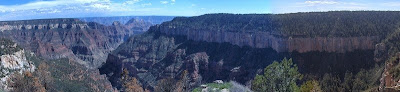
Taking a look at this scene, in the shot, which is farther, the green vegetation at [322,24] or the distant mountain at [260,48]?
the green vegetation at [322,24]

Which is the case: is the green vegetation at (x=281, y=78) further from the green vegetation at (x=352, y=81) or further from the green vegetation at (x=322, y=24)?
the green vegetation at (x=322, y=24)

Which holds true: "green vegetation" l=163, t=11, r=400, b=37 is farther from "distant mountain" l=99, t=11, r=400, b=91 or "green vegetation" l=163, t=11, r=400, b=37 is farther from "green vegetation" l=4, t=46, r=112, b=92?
"green vegetation" l=4, t=46, r=112, b=92

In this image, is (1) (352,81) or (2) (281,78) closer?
(2) (281,78)

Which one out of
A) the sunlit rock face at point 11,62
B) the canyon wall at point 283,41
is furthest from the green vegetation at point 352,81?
the sunlit rock face at point 11,62

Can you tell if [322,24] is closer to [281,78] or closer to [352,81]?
[352,81]

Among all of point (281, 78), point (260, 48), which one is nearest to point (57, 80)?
point (260, 48)

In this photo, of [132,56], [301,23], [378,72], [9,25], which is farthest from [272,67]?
[9,25]

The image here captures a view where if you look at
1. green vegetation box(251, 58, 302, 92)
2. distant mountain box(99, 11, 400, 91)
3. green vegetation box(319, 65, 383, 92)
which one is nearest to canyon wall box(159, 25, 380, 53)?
distant mountain box(99, 11, 400, 91)

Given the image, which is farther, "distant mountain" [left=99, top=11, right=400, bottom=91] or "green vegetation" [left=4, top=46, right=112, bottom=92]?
"distant mountain" [left=99, top=11, right=400, bottom=91]
